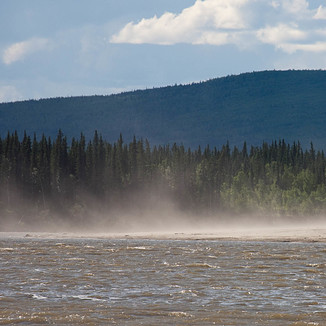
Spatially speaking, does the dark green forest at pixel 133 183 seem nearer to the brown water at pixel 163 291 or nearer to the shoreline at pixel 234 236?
the shoreline at pixel 234 236

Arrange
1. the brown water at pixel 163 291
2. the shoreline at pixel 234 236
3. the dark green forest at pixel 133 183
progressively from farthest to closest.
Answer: the dark green forest at pixel 133 183 → the shoreline at pixel 234 236 → the brown water at pixel 163 291

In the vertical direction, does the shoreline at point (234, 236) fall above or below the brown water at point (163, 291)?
above

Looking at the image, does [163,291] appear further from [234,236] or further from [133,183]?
[133,183]

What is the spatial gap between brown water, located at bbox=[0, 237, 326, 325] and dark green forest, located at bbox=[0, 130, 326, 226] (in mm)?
81663

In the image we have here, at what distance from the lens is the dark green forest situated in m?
126

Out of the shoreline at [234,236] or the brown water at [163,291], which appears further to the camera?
the shoreline at [234,236]

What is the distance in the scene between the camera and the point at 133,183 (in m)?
144

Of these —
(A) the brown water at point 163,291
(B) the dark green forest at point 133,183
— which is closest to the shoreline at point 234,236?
(B) the dark green forest at point 133,183

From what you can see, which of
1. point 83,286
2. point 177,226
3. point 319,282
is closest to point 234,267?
point 319,282

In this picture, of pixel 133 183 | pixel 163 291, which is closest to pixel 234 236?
pixel 163 291

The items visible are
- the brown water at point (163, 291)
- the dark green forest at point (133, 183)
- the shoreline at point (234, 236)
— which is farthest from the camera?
the dark green forest at point (133, 183)

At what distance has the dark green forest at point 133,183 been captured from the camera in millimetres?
126188

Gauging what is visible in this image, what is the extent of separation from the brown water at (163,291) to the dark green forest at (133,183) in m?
81.7

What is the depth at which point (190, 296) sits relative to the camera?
23.0 metres
